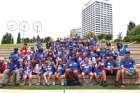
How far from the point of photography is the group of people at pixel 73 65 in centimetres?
1681

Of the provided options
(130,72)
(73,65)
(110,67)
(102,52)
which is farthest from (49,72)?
(130,72)

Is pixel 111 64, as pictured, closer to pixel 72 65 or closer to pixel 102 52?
pixel 72 65

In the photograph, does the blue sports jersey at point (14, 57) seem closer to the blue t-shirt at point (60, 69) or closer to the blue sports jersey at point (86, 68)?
the blue t-shirt at point (60, 69)

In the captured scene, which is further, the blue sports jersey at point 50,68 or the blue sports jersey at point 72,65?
the blue sports jersey at point 50,68

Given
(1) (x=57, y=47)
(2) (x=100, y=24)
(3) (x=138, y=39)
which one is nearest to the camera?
(1) (x=57, y=47)

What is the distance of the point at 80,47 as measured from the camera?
2009cm

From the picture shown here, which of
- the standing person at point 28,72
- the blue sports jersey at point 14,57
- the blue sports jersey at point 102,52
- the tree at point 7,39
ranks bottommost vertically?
the standing person at point 28,72

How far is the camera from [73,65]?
692 inches

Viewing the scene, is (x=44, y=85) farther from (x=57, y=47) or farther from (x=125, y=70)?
(x=57, y=47)

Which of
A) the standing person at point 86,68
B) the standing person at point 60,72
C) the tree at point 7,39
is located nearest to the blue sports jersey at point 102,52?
the standing person at point 86,68

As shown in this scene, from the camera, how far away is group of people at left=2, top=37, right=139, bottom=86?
55.2ft

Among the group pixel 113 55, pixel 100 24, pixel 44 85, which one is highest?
pixel 100 24

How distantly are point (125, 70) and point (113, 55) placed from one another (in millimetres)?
1631

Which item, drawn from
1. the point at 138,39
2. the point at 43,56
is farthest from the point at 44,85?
the point at 138,39
